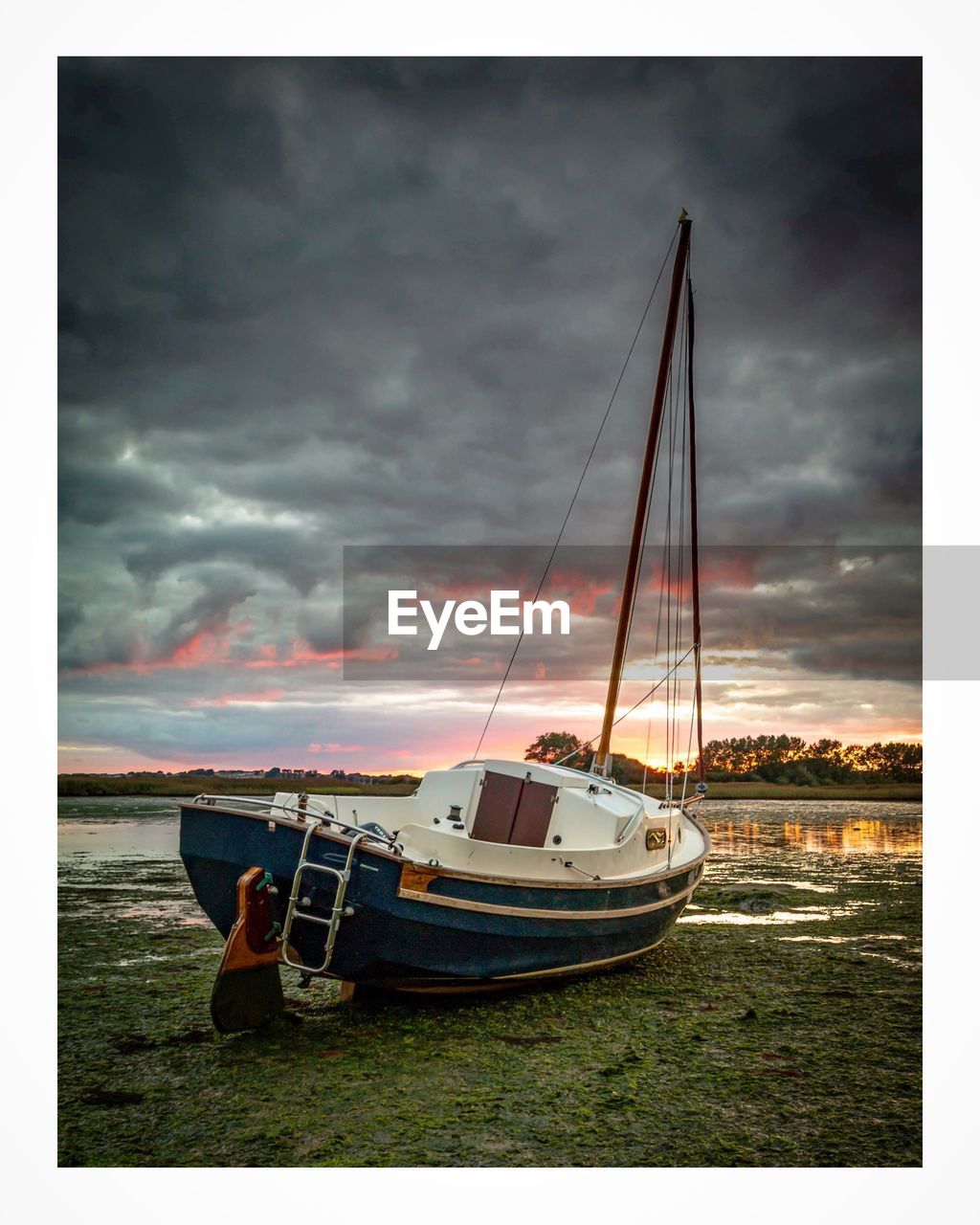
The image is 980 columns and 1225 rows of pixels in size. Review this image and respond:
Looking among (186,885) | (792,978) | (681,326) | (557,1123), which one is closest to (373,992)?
(557,1123)

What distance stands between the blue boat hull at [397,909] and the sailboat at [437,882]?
0.01 metres

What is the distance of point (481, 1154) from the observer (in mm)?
5531

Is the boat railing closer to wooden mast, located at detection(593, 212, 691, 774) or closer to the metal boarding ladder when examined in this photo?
the metal boarding ladder

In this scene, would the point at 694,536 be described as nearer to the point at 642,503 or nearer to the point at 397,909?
the point at 642,503

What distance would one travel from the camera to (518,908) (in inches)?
320

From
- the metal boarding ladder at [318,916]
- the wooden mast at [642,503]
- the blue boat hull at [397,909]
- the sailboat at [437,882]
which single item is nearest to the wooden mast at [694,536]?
the wooden mast at [642,503]

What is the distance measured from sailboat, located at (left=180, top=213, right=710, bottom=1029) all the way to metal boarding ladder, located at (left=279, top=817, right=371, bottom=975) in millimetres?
14

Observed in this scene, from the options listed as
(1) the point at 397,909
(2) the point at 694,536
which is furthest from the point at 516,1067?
(2) the point at 694,536

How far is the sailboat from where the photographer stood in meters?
7.31

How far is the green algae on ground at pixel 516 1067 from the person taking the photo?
5648 mm

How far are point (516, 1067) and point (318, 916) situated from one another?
182cm

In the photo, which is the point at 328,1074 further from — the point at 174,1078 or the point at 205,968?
the point at 205,968

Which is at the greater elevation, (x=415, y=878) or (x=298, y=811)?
(x=298, y=811)
